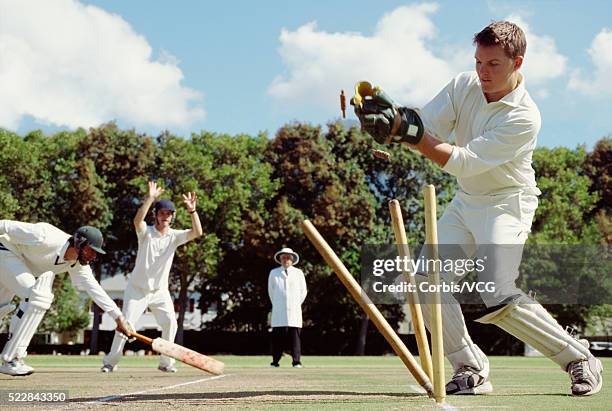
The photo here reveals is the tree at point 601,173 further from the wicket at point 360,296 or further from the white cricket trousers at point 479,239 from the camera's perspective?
the wicket at point 360,296

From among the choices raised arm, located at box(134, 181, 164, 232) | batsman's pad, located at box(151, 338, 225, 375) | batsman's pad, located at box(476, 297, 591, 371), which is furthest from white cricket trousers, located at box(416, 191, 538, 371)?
raised arm, located at box(134, 181, 164, 232)

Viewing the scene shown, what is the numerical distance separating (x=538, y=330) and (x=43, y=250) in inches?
207

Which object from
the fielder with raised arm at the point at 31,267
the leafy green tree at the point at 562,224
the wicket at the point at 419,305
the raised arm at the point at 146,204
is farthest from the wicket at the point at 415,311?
the leafy green tree at the point at 562,224

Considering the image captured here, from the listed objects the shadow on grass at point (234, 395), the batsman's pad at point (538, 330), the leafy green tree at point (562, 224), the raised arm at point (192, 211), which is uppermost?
the leafy green tree at point (562, 224)

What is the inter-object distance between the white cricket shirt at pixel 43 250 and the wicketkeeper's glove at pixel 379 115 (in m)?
4.77

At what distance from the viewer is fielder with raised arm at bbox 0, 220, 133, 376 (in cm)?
846

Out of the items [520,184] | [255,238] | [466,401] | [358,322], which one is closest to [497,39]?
[520,184]

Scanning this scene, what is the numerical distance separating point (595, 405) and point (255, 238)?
117ft

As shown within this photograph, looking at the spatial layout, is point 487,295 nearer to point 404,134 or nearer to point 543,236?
point 404,134

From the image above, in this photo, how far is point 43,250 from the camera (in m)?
8.87

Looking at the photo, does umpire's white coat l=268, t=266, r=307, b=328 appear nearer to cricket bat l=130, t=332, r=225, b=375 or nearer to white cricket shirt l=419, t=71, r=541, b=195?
cricket bat l=130, t=332, r=225, b=375

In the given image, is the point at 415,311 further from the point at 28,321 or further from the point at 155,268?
the point at 155,268

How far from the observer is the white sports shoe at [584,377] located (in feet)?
19.4

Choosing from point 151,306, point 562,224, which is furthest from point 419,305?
point 562,224
